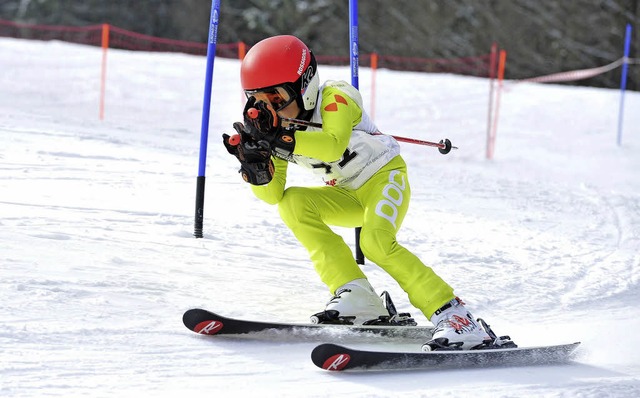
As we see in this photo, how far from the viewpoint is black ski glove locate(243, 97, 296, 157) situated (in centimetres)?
379

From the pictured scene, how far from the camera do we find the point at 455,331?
387cm

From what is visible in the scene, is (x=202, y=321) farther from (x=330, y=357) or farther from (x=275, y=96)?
(x=275, y=96)

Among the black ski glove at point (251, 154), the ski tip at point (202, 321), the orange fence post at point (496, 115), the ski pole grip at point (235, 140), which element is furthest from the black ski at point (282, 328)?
the orange fence post at point (496, 115)

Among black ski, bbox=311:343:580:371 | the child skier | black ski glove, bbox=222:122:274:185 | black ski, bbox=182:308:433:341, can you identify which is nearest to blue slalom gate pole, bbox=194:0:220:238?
the child skier

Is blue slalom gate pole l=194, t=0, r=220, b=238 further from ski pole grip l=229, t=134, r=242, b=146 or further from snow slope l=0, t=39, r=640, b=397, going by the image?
ski pole grip l=229, t=134, r=242, b=146

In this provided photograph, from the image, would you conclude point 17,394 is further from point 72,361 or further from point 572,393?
point 572,393

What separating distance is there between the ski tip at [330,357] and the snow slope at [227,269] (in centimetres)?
7

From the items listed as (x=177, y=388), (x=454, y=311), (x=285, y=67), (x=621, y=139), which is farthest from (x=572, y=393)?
(x=621, y=139)

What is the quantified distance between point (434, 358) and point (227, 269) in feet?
5.87

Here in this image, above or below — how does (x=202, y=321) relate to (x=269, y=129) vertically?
below

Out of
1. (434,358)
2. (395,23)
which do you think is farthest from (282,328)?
(395,23)

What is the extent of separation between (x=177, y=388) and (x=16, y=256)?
1.79m

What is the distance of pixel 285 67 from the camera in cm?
406

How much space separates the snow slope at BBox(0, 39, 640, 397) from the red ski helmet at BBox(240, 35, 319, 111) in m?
1.10
